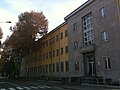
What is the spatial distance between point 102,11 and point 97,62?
704cm

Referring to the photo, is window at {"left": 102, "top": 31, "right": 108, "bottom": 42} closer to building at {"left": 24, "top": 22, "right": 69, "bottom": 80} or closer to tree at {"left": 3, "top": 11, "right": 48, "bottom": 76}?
building at {"left": 24, "top": 22, "right": 69, "bottom": 80}

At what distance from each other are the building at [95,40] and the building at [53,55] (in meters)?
3.57

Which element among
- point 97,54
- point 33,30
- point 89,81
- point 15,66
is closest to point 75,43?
point 97,54

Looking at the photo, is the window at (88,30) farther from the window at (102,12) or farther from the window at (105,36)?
the window at (105,36)

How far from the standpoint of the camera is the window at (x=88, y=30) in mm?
36044

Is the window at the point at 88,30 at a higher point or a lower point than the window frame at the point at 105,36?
higher

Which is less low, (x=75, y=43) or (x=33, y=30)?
(x=33, y=30)

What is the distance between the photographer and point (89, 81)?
31.6m

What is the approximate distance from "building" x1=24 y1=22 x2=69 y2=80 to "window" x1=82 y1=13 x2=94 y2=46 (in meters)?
7.83

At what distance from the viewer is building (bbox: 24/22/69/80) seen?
4653 centimetres

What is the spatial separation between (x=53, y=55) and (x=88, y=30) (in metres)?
18.2

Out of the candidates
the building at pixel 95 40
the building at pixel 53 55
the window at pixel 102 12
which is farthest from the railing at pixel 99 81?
the building at pixel 53 55

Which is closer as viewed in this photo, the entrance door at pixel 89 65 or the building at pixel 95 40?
the building at pixel 95 40

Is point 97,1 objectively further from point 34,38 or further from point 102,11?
point 34,38
